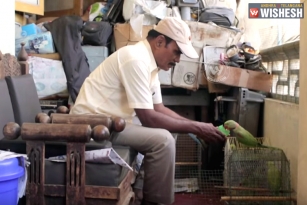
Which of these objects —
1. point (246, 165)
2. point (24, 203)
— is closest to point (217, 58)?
point (246, 165)

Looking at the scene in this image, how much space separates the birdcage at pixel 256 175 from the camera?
8.63 ft

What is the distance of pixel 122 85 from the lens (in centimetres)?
219

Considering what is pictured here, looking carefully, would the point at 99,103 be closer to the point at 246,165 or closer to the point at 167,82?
the point at 246,165

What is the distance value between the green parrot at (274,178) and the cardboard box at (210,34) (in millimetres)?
1516

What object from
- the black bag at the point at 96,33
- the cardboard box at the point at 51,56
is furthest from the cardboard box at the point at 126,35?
the cardboard box at the point at 51,56

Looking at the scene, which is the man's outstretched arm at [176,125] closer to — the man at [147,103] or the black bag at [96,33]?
the man at [147,103]

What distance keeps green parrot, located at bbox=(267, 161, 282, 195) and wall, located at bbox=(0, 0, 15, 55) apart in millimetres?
1951

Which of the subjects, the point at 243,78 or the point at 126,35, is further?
the point at 126,35

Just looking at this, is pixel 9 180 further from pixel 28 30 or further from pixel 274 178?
pixel 28 30

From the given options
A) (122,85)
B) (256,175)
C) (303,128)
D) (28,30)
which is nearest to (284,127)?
(256,175)

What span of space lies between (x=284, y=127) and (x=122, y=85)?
54.6 inches

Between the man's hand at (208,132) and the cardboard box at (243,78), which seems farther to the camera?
the cardboard box at (243,78)

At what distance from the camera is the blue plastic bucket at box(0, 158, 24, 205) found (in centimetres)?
143

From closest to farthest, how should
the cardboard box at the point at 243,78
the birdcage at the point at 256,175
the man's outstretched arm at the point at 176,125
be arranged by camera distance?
the man's outstretched arm at the point at 176,125 < the birdcage at the point at 256,175 < the cardboard box at the point at 243,78
